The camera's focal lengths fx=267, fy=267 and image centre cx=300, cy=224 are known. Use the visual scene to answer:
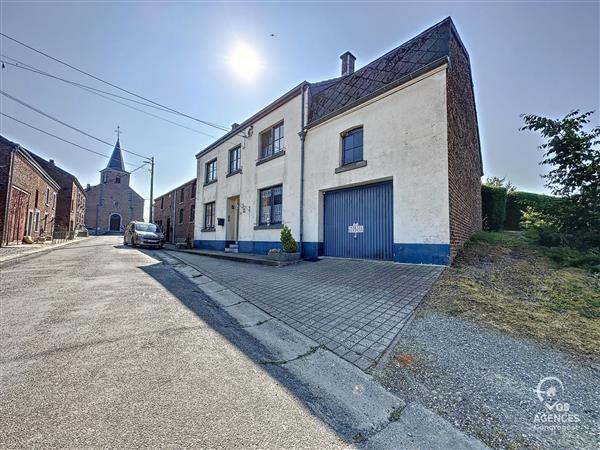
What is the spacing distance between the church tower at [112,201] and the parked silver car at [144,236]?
31551mm

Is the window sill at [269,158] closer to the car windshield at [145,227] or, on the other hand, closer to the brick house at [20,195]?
the car windshield at [145,227]

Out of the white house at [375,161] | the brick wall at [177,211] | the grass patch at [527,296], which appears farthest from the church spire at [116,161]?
the grass patch at [527,296]

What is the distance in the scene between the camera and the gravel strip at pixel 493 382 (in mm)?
1855

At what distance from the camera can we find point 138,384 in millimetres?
2211

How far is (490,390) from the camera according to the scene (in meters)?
2.29

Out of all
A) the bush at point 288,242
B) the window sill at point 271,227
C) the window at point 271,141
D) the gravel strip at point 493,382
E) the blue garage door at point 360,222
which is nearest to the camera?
the gravel strip at point 493,382

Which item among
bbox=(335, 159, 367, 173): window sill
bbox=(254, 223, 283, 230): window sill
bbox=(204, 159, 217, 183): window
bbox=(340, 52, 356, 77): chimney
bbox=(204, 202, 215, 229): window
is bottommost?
bbox=(254, 223, 283, 230): window sill

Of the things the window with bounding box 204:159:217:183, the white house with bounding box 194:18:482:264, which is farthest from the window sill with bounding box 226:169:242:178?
the window with bounding box 204:159:217:183

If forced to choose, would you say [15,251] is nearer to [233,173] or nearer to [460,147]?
[233,173]

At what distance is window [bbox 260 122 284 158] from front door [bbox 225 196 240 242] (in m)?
3.39

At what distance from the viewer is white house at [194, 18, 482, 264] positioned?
662cm

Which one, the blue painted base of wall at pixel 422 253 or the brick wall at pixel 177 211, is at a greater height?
the brick wall at pixel 177 211

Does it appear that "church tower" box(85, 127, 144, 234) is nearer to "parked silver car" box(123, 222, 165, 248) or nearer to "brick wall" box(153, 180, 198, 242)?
"brick wall" box(153, 180, 198, 242)

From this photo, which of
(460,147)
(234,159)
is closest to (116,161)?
(234,159)
